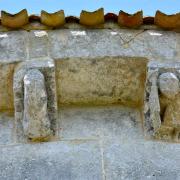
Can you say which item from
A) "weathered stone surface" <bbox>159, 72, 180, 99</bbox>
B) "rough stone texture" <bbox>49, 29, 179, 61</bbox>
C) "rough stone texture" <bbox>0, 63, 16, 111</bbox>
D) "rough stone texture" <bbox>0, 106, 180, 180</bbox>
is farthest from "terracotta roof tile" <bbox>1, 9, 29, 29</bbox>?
"weathered stone surface" <bbox>159, 72, 180, 99</bbox>

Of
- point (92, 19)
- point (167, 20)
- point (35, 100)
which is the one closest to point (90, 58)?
point (92, 19)

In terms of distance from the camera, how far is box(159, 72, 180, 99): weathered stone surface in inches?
182

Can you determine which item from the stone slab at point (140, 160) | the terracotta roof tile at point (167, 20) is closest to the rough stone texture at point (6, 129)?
the stone slab at point (140, 160)

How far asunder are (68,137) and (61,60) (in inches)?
22.0

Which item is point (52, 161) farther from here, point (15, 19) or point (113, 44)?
point (15, 19)

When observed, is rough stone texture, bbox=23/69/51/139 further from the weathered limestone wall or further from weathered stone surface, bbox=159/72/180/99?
weathered stone surface, bbox=159/72/180/99

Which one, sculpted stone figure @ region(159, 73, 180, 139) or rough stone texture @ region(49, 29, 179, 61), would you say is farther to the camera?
rough stone texture @ region(49, 29, 179, 61)

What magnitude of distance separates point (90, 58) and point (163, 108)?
0.62 m

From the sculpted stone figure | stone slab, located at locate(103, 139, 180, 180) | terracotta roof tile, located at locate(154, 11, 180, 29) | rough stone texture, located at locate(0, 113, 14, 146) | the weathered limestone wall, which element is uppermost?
terracotta roof tile, located at locate(154, 11, 180, 29)

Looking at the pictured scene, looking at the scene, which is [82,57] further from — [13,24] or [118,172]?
[118,172]

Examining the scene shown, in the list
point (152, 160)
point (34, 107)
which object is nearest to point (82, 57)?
point (34, 107)

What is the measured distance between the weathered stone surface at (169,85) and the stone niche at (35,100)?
2.40ft

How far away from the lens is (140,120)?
15.7ft

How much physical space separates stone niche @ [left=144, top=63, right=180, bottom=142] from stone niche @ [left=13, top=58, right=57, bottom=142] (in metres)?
0.64
